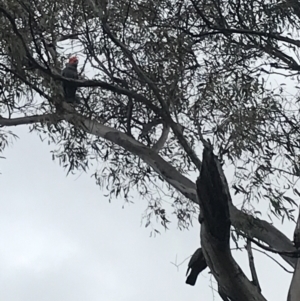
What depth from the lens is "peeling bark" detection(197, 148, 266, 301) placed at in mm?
2346

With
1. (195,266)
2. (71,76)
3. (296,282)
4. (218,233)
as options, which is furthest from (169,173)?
(218,233)

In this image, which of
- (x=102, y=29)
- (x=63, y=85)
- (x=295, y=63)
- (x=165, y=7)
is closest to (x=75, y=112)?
(x=63, y=85)

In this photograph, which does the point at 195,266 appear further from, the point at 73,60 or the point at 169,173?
the point at 73,60

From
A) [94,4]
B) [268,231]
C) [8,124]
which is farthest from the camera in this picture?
[8,124]

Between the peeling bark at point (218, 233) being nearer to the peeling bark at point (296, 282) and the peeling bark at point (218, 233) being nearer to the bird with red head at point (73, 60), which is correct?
the peeling bark at point (296, 282)

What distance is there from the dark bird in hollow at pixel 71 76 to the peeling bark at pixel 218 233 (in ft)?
5.41

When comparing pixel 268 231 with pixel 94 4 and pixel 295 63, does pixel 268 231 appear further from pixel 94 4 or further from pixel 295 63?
pixel 94 4

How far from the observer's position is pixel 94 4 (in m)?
3.82

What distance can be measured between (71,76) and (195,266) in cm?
182

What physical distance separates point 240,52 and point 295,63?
0.42 meters

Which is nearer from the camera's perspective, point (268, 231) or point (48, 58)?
point (268, 231)

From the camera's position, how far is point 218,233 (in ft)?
8.01

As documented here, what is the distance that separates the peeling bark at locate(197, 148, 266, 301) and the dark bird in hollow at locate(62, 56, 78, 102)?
1.65 meters

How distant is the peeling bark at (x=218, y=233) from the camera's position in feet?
7.70
